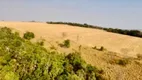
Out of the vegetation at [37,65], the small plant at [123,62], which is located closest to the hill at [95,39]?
the small plant at [123,62]

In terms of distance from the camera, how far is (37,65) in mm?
28969

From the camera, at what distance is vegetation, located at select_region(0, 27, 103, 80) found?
27.5m

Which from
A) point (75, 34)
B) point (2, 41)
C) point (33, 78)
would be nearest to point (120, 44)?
point (75, 34)

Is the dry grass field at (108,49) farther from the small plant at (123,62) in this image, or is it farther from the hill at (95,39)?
the small plant at (123,62)

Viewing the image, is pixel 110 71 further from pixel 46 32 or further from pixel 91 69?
pixel 46 32

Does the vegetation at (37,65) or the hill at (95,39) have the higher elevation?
the vegetation at (37,65)

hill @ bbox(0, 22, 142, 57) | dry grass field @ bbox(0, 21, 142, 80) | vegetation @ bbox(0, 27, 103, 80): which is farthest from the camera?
hill @ bbox(0, 22, 142, 57)

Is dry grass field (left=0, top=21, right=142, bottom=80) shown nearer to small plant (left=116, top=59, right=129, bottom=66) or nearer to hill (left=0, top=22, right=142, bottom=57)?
hill (left=0, top=22, right=142, bottom=57)

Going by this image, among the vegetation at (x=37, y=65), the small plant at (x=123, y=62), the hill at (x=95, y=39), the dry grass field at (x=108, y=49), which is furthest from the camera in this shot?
the hill at (x=95, y=39)

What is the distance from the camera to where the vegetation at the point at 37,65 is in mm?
27500

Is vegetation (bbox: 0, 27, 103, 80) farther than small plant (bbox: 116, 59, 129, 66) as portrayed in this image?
No

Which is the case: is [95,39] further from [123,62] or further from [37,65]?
[37,65]

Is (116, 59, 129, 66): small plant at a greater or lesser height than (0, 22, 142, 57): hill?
greater

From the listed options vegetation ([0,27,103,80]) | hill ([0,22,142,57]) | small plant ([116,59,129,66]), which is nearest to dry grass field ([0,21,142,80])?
hill ([0,22,142,57])
